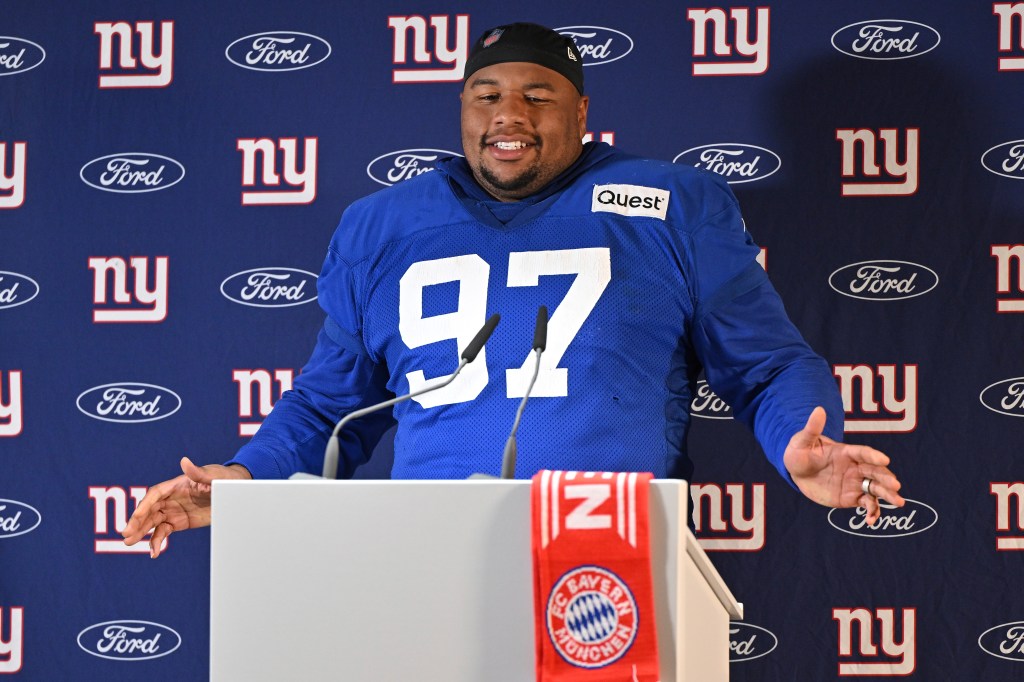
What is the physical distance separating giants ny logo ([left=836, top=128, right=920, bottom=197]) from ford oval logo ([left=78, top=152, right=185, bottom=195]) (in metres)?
1.77

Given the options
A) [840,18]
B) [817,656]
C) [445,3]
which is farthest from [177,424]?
[840,18]

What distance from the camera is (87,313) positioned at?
2.98m

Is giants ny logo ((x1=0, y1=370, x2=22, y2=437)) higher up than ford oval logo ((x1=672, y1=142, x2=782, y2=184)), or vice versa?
ford oval logo ((x1=672, y1=142, x2=782, y2=184))

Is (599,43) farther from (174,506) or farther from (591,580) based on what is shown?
(591,580)

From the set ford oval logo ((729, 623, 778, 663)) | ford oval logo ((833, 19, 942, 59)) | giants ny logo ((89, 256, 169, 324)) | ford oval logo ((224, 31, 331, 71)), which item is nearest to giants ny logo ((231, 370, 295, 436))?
giants ny logo ((89, 256, 169, 324))

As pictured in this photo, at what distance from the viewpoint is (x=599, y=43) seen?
114 inches

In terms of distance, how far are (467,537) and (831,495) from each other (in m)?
0.67

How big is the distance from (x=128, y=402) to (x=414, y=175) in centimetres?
99

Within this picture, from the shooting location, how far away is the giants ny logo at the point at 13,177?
3016mm

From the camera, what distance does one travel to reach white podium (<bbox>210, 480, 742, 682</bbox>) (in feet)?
4.34

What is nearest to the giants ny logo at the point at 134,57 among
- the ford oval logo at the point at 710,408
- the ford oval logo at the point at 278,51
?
the ford oval logo at the point at 278,51

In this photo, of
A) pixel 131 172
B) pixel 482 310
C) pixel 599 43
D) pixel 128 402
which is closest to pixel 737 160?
pixel 599 43

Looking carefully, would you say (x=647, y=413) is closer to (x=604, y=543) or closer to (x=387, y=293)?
(x=387, y=293)

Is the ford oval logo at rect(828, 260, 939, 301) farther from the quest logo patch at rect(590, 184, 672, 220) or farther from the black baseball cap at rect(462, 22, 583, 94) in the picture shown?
the black baseball cap at rect(462, 22, 583, 94)
